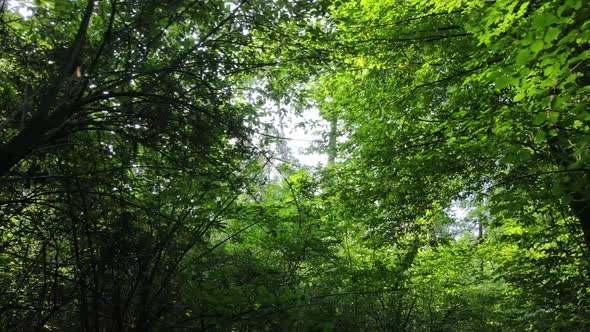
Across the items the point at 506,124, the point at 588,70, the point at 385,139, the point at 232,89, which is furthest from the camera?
the point at 385,139

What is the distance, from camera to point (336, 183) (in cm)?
703

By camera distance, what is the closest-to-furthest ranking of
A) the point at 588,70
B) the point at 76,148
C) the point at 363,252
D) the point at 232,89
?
1. the point at 76,148
2. the point at 232,89
3. the point at 588,70
4. the point at 363,252

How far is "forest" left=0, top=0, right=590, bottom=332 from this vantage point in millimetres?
2791

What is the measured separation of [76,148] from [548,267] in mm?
6350

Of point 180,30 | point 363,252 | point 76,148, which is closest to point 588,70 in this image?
point 363,252

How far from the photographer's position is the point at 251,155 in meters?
3.46

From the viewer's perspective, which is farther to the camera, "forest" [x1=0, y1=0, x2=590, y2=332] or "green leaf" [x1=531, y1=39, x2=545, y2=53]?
"forest" [x1=0, y1=0, x2=590, y2=332]

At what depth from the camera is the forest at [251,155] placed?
9.16 feet

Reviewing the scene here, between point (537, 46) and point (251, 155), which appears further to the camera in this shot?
point (251, 155)

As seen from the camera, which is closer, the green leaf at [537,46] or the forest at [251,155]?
the green leaf at [537,46]

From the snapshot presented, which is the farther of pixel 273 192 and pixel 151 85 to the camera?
pixel 273 192

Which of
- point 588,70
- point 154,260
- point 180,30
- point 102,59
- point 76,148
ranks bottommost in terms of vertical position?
point 154,260

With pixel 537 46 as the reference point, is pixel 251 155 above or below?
below

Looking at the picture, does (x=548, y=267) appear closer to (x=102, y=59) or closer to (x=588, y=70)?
(x=588, y=70)
